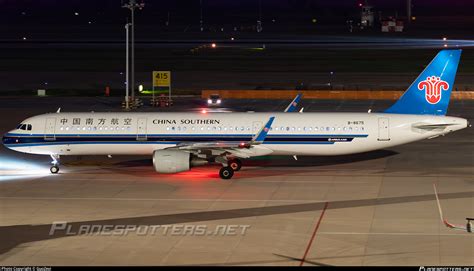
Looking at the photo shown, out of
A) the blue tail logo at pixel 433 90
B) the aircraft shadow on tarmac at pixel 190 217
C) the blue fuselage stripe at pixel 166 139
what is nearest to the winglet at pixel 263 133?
the blue fuselage stripe at pixel 166 139

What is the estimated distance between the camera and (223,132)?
162ft

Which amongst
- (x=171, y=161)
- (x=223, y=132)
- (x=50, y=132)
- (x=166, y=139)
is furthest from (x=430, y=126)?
(x=50, y=132)

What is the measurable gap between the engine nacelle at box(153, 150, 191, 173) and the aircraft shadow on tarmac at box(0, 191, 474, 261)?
684 cm

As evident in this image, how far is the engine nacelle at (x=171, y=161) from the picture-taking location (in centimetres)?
4569

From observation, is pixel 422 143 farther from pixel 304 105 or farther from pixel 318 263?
pixel 318 263

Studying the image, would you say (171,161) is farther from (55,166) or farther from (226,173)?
(55,166)

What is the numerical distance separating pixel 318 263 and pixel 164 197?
13.9 m

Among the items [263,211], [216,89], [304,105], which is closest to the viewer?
[263,211]

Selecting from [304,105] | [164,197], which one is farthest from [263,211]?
[304,105]

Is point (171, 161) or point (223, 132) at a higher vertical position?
point (223, 132)

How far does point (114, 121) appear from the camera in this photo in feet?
163

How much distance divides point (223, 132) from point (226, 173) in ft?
9.94

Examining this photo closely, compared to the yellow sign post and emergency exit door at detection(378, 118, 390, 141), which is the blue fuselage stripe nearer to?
emergency exit door at detection(378, 118, 390, 141)

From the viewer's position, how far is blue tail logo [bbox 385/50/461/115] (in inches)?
1966
